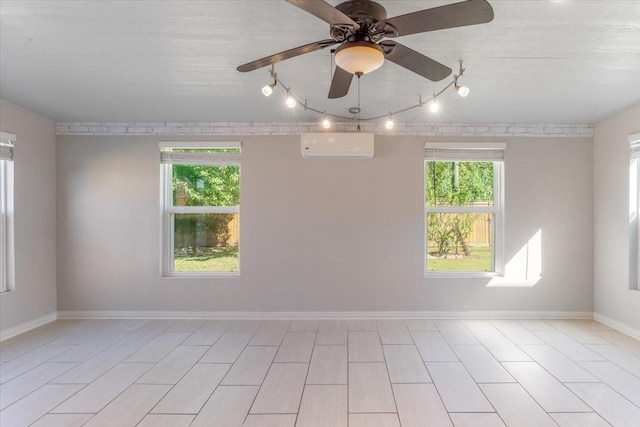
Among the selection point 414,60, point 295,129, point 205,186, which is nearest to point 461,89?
point 414,60

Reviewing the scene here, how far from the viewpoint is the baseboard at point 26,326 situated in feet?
10.9

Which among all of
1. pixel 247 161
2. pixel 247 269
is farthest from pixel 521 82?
pixel 247 269

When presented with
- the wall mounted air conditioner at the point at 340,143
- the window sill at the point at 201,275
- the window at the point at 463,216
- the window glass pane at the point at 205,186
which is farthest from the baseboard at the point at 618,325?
the window glass pane at the point at 205,186

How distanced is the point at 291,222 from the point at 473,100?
2271mm

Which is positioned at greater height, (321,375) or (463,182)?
(463,182)

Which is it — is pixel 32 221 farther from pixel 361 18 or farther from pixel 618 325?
pixel 618 325

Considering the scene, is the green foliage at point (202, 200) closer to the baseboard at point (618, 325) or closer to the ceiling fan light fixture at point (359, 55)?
the ceiling fan light fixture at point (359, 55)

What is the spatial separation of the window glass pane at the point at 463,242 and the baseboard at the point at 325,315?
1.79 ft

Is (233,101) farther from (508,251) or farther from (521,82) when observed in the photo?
(508,251)

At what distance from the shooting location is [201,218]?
13.6 ft

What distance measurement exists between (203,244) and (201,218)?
0.32 meters

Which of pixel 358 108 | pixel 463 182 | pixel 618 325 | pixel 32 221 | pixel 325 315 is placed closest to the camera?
pixel 358 108

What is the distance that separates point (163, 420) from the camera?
203 centimetres

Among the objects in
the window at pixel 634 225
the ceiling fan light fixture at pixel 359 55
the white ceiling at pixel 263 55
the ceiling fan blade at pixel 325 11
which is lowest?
the window at pixel 634 225
